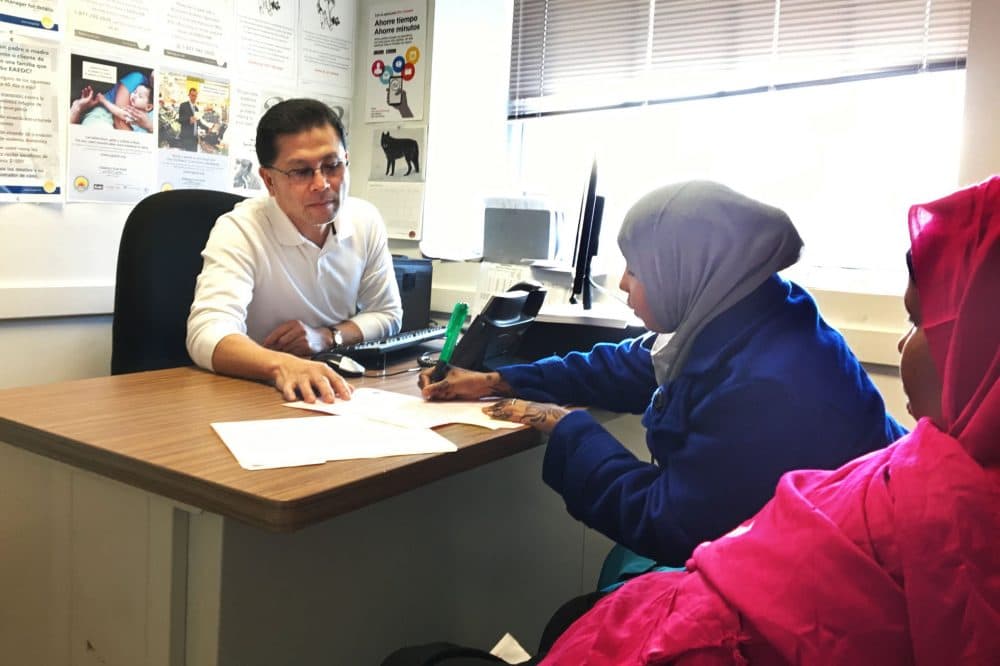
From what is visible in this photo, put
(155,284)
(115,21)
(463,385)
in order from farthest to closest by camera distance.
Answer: (115,21) → (155,284) → (463,385)

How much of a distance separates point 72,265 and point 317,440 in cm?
130

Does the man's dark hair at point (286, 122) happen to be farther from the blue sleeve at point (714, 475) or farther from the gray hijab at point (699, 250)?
the blue sleeve at point (714, 475)

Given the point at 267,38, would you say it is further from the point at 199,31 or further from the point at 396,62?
the point at 396,62

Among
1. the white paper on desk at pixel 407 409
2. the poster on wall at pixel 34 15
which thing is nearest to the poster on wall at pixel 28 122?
the poster on wall at pixel 34 15

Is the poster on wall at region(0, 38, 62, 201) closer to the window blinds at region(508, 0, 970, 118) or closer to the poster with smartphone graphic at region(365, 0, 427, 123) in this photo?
the poster with smartphone graphic at region(365, 0, 427, 123)

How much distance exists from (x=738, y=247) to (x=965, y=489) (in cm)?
58

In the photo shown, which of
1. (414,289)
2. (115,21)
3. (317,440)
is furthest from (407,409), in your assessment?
(115,21)

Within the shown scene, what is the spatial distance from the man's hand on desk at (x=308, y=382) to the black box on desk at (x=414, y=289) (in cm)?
92

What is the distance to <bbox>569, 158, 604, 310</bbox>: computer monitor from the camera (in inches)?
64.6

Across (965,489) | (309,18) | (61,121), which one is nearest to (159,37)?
(61,121)

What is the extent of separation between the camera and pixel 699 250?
113 centimetres

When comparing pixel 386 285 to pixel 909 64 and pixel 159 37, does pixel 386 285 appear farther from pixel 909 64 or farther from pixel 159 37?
pixel 909 64

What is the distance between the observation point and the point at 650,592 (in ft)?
2.55

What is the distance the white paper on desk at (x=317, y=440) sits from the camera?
1005 mm
